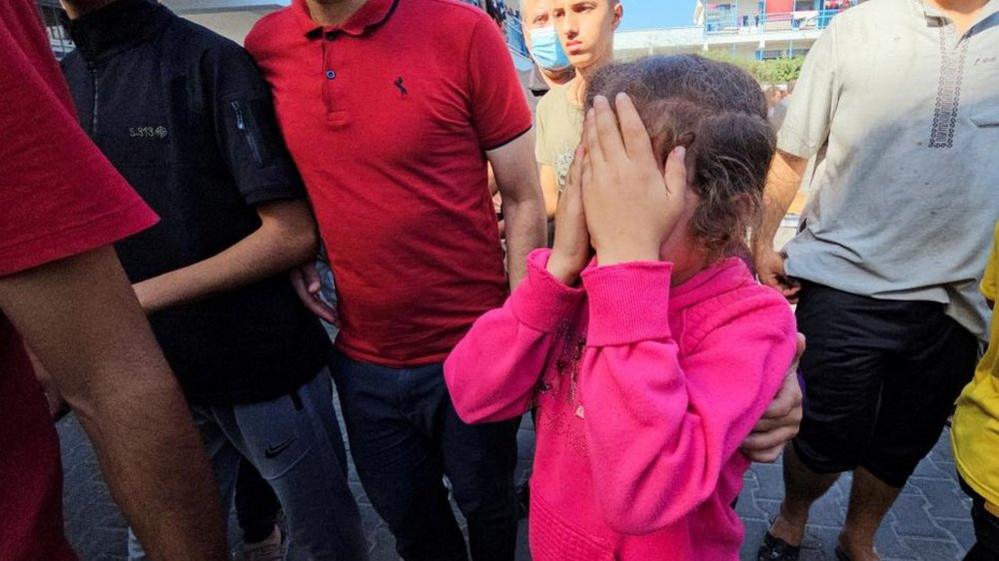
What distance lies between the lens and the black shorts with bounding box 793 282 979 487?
6.83 ft

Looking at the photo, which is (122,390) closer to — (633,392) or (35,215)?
(35,215)

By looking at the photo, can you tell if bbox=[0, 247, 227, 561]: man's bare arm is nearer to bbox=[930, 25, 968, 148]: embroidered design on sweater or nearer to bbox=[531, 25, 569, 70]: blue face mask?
bbox=[930, 25, 968, 148]: embroidered design on sweater

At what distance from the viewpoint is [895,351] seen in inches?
82.5

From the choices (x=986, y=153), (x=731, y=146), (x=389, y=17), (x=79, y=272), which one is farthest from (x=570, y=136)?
(x=79, y=272)

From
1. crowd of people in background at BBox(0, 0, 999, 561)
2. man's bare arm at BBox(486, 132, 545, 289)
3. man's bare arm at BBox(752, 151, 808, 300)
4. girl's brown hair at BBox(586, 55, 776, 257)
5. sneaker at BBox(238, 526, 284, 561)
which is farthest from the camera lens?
sneaker at BBox(238, 526, 284, 561)

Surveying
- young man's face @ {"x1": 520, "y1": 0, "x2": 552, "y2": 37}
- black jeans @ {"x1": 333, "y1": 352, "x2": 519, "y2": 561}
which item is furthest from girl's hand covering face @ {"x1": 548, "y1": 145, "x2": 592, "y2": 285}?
young man's face @ {"x1": 520, "y1": 0, "x2": 552, "y2": 37}

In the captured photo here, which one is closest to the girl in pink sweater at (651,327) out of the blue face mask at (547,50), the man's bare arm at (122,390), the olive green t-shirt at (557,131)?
the man's bare arm at (122,390)

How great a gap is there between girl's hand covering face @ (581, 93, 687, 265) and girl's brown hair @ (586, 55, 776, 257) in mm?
52

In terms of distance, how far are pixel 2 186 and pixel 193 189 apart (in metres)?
0.88

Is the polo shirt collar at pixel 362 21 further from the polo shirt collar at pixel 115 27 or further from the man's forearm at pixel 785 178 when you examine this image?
the man's forearm at pixel 785 178

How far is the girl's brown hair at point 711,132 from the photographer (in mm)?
972

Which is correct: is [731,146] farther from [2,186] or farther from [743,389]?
[2,186]

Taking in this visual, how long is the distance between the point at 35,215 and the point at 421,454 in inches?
54.7

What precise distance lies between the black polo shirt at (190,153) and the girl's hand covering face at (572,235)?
2.94 feet
